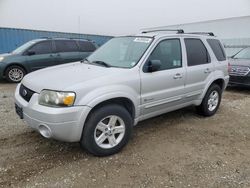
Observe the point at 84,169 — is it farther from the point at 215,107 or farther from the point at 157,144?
the point at 215,107

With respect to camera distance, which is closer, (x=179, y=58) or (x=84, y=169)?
(x=84, y=169)

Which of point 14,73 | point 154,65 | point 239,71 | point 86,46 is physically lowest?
point 14,73

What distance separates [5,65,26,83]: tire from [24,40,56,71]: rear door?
0.40m

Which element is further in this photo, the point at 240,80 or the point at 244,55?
the point at 244,55

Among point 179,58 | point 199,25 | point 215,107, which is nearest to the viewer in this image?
point 179,58

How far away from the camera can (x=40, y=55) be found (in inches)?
382

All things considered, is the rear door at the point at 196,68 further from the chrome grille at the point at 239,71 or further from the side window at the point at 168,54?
the chrome grille at the point at 239,71

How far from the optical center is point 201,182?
120 inches

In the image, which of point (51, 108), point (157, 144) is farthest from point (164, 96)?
point (51, 108)

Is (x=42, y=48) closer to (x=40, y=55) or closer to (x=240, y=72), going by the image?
(x=40, y=55)

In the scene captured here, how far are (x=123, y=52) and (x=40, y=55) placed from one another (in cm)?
639

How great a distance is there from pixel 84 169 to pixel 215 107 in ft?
11.4

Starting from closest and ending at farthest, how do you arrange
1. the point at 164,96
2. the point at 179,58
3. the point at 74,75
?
the point at 74,75, the point at 164,96, the point at 179,58

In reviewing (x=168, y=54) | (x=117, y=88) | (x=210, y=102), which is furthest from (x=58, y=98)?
Answer: (x=210, y=102)
